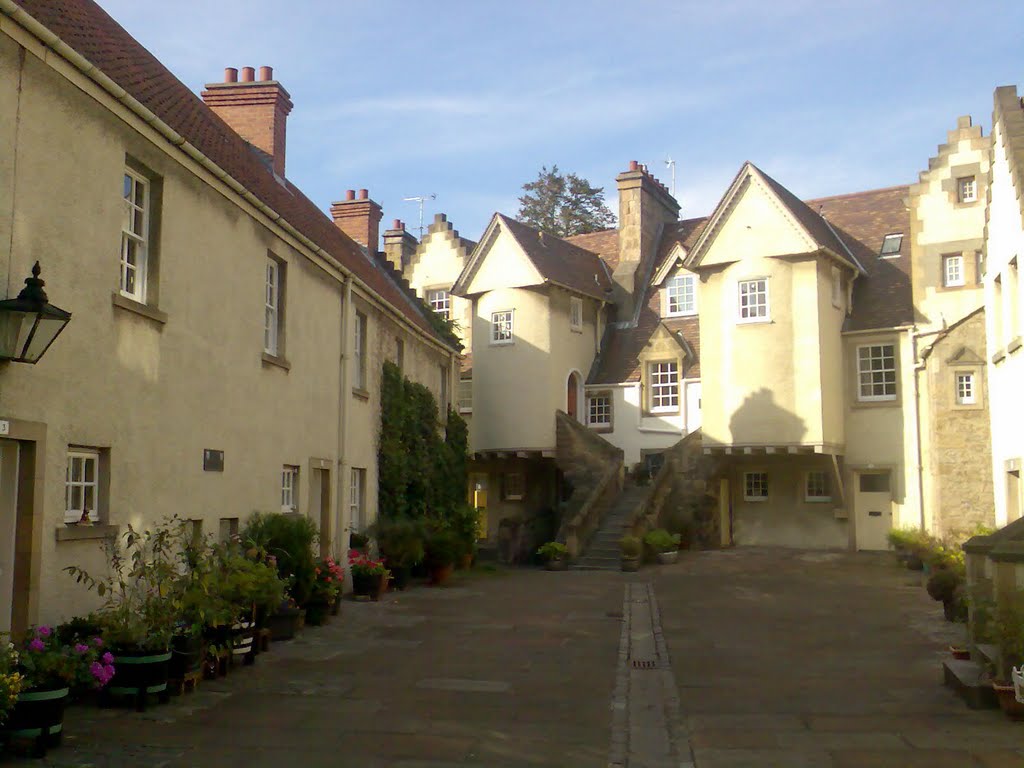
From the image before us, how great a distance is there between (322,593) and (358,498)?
18.9 ft

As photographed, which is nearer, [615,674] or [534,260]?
[615,674]

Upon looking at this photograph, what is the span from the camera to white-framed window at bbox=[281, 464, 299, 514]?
16344 millimetres

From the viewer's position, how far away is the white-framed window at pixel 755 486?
99.1 feet

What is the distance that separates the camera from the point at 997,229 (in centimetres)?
1573

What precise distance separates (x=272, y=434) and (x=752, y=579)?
11939mm

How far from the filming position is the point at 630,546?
81.6 feet

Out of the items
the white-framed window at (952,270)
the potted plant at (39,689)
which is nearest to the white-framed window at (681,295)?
the white-framed window at (952,270)

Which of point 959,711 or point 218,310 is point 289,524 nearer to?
point 218,310

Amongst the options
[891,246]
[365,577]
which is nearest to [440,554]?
[365,577]

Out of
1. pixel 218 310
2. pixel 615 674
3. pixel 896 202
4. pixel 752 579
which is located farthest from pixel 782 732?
pixel 896 202

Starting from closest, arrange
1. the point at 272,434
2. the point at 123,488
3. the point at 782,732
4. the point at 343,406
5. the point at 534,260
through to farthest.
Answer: the point at 782,732
the point at 123,488
the point at 272,434
the point at 343,406
the point at 534,260

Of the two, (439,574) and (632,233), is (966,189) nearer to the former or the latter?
(632,233)

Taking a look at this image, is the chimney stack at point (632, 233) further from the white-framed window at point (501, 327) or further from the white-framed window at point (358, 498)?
the white-framed window at point (358, 498)

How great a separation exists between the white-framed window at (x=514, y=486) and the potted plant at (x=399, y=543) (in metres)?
12.1
